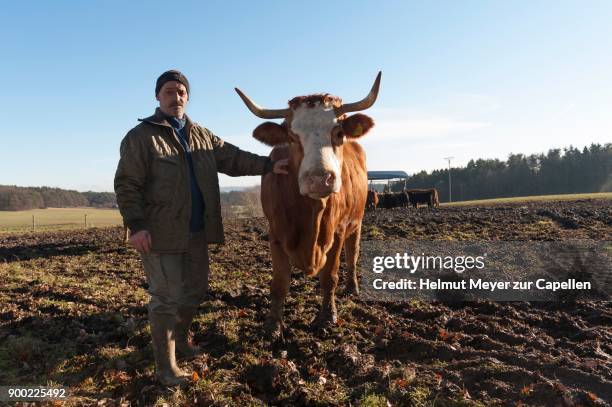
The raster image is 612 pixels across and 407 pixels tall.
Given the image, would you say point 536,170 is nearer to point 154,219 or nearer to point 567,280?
point 567,280

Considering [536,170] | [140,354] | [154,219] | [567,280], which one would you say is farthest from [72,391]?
[536,170]

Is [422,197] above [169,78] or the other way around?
the other way around

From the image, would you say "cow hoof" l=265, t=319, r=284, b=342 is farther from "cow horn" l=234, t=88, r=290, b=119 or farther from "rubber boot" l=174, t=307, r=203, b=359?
"cow horn" l=234, t=88, r=290, b=119

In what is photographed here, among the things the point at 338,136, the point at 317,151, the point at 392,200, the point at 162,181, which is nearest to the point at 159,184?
the point at 162,181

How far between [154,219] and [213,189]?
637 mm

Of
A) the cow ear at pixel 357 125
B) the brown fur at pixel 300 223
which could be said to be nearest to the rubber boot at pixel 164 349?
the brown fur at pixel 300 223

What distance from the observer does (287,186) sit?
4.57m

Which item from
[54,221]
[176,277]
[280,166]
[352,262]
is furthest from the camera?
[54,221]

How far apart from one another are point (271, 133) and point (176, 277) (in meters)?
1.84

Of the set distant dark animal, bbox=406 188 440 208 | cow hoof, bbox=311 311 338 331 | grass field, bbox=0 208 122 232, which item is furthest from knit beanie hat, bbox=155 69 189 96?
distant dark animal, bbox=406 188 440 208

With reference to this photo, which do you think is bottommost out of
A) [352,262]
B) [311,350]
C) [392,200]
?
[311,350]

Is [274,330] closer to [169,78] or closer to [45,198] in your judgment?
[169,78]

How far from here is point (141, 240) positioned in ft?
10.8

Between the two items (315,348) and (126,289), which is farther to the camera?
(126,289)
